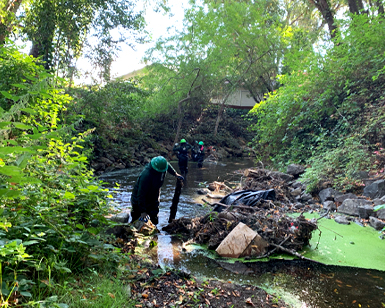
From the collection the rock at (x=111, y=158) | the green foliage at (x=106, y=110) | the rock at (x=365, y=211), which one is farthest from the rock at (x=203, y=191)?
the rock at (x=111, y=158)

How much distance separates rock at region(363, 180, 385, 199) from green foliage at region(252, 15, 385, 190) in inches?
20.3

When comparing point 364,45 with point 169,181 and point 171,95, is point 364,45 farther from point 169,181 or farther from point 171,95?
point 171,95

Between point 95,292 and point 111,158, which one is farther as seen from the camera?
point 111,158

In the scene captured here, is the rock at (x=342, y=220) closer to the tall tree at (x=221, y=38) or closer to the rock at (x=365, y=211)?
the rock at (x=365, y=211)

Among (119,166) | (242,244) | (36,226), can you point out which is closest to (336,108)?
(242,244)

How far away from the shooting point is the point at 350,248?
4.23m


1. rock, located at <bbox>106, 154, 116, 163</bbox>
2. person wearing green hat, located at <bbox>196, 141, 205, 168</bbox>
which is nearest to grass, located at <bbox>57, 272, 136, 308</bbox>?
rock, located at <bbox>106, 154, 116, 163</bbox>

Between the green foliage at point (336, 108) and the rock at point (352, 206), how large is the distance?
0.86 m

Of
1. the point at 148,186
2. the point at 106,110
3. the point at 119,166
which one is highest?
the point at 106,110

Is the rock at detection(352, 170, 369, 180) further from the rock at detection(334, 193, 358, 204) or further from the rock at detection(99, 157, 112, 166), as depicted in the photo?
the rock at detection(99, 157, 112, 166)

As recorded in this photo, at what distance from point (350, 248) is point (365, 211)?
1.45 m

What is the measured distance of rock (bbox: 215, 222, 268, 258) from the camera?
3916 millimetres

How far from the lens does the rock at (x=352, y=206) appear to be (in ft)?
18.1

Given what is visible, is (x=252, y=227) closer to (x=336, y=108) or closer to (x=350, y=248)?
(x=350, y=248)
